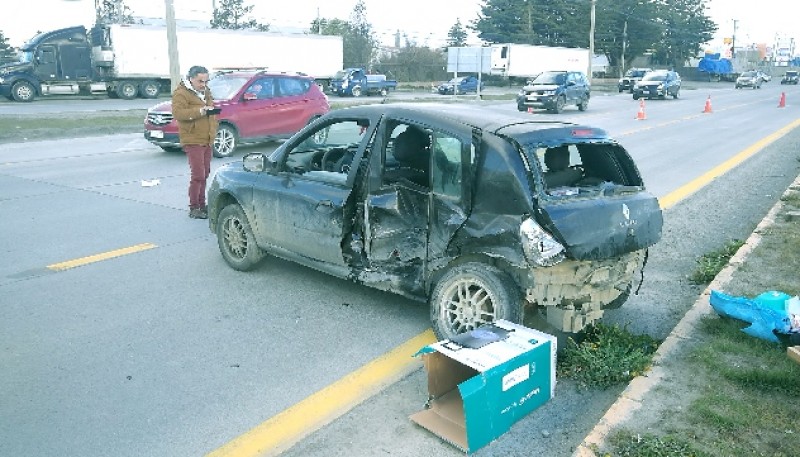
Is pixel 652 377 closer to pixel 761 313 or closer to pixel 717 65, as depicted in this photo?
pixel 761 313

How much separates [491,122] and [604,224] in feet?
3.44

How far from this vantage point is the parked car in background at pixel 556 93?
2830cm

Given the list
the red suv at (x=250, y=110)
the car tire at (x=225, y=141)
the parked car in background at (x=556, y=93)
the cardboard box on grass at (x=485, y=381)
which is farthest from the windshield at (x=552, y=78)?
the cardboard box on grass at (x=485, y=381)

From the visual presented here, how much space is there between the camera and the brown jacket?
8.46 metres

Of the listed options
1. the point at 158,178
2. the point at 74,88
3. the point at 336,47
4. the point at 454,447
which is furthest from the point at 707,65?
the point at 454,447

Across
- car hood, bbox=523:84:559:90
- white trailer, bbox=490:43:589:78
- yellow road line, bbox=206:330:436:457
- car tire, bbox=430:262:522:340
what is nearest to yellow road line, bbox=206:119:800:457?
yellow road line, bbox=206:330:436:457

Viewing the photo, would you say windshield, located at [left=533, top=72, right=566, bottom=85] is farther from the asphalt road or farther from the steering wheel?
the steering wheel

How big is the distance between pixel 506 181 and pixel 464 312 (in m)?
0.92

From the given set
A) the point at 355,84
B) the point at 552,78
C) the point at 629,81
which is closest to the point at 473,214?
the point at 552,78

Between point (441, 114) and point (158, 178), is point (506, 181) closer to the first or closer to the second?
point (441, 114)

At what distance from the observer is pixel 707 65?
286 ft

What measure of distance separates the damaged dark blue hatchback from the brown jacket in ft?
10.7

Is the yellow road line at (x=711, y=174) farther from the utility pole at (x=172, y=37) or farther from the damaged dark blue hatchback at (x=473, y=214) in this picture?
the utility pole at (x=172, y=37)

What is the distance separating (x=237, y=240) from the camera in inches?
248
